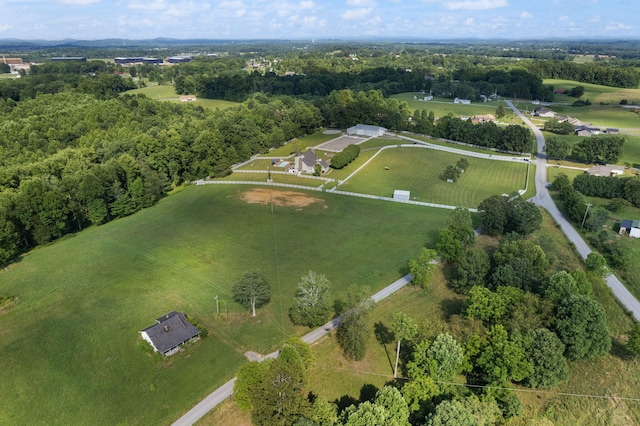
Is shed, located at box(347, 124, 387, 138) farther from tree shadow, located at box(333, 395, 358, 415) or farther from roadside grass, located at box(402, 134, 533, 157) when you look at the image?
tree shadow, located at box(333, 395, 358, 415)

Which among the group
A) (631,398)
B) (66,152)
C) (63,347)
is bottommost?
(631,398)

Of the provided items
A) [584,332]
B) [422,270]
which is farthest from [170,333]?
[584,332]

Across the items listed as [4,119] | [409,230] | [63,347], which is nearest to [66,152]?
[4,119]

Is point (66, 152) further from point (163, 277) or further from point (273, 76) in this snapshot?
point (273, 76)

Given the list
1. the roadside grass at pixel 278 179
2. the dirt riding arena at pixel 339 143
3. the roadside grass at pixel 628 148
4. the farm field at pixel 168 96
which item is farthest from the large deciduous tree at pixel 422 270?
the farm field at pixel 168 96

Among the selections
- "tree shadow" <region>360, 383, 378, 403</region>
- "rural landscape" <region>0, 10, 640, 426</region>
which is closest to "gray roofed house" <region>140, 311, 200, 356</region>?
"rural landscape" <region>0, 10, 640, 426</region>

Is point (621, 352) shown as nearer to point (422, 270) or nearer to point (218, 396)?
point (422, 270)
